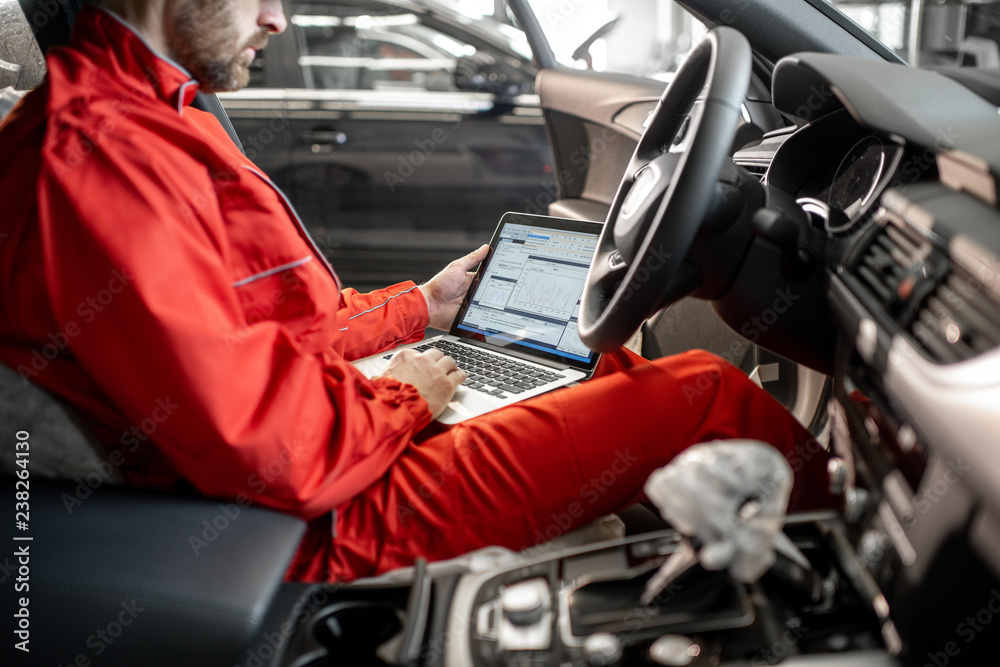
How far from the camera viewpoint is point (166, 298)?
727 millimetres

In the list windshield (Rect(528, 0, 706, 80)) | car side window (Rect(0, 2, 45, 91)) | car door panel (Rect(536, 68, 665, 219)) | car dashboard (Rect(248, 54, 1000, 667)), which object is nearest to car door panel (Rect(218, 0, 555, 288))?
windshield (Rect(528, 0, 706, 80))

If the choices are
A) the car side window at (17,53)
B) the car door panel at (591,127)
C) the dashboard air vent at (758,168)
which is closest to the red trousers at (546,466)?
the dashboard air vent at (758,168)

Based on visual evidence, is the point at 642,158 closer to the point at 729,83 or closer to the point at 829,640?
the point at 729,83

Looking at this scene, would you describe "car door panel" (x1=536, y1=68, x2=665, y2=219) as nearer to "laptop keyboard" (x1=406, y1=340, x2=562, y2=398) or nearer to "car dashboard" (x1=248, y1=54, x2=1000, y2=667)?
"laptop keyboard" (x1=406, y1=340, x2=562, y2=398)

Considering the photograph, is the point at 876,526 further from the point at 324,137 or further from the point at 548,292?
the point at 324,137

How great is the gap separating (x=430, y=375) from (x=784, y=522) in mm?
492

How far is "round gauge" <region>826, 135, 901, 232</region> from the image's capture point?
92 centimetres

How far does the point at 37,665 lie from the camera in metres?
→ 0.74

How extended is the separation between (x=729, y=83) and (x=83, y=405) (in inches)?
30.3

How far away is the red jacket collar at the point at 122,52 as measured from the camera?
0.85 meters

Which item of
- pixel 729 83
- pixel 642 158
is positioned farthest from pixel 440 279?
pixel 729 83

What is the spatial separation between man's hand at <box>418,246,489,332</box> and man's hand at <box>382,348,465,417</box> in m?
0.36

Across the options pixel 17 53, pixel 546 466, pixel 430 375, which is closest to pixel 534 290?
pixel 430 375

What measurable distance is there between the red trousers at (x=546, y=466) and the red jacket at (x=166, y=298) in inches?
2.2
